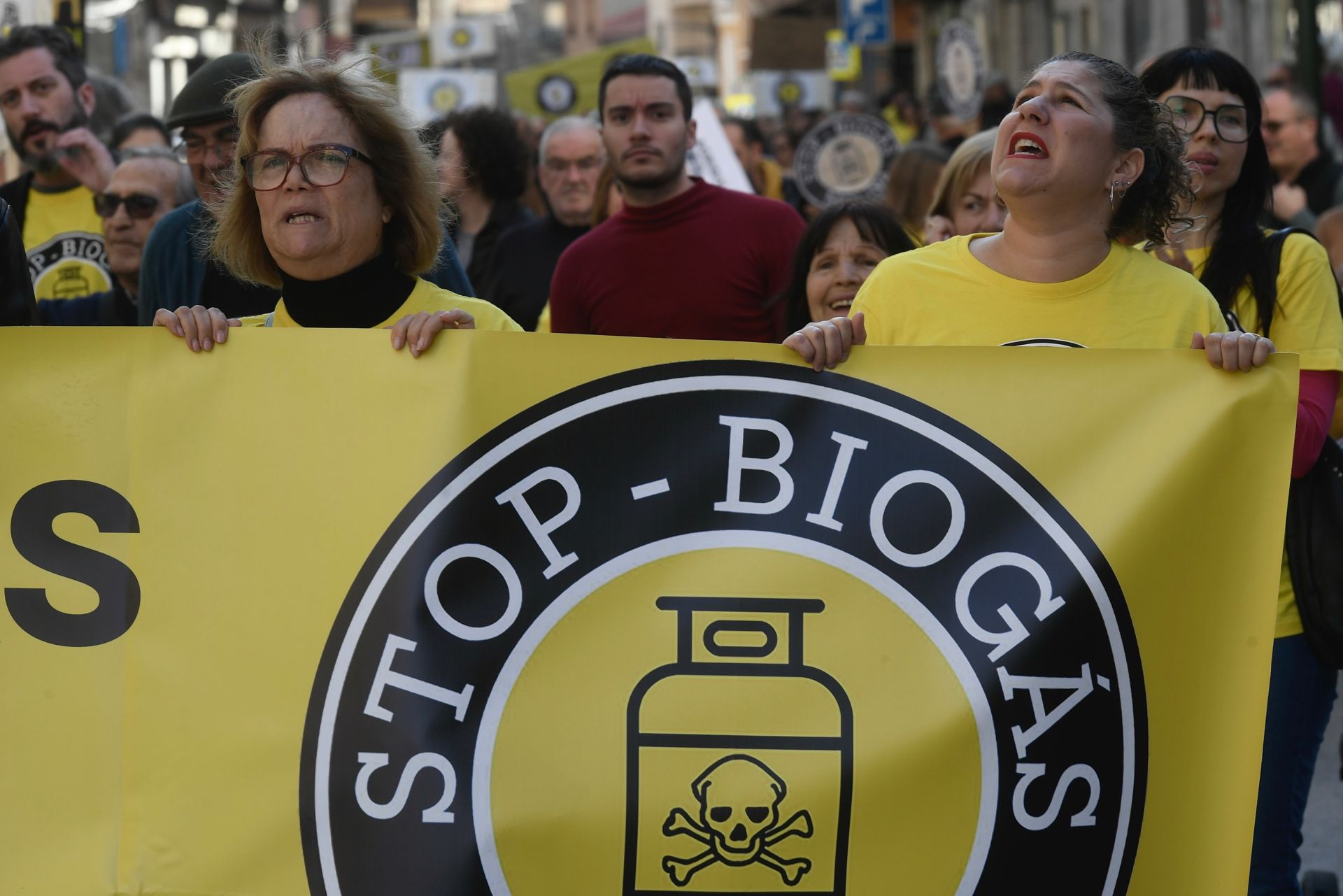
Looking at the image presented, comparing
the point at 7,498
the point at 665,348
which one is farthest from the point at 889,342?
the point at 7,498

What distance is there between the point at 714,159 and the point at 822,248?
3558 mm

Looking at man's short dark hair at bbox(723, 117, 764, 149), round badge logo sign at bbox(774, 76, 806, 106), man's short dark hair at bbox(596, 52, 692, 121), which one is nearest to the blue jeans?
man's short dark hair at bbox(596, 52, 692, 121)

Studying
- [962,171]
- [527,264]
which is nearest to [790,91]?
[527,264]

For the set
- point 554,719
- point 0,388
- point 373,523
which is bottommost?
point 554,719

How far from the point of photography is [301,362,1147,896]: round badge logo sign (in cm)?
287

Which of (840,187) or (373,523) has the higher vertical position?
(840,187)

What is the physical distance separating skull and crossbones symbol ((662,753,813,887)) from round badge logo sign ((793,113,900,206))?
7.74m

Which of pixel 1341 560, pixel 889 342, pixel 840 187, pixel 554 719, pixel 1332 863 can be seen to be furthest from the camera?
pixel 840 187

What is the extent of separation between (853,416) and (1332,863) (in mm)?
2821

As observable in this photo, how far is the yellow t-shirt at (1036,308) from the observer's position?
3.11 m

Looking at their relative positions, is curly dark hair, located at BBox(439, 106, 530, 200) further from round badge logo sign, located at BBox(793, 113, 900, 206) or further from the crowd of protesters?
round badge logo sign, located at BBox(793, 113, 900, 206)

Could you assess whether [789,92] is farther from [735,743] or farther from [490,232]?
[735,743]

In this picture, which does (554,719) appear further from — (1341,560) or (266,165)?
(1341,560)

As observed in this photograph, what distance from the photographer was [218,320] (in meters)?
3.06
